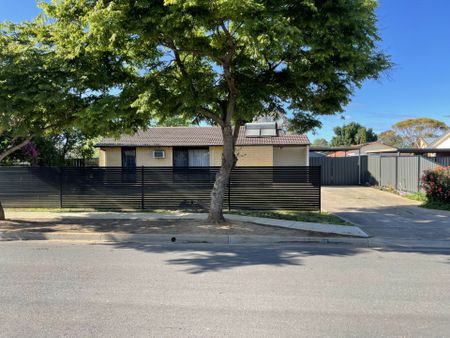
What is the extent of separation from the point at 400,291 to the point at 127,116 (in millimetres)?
7479

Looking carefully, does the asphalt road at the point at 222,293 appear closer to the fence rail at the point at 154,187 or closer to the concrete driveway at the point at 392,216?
the concrete driveway at the point at 392,216

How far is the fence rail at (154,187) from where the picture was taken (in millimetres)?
13227

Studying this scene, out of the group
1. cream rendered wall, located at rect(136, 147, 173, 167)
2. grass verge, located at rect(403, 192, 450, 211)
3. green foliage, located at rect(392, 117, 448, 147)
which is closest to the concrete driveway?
grass verge, located at rect(403, 192, 450, 211)

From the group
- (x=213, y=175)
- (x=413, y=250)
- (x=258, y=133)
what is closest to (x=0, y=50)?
(x=213, y=175)

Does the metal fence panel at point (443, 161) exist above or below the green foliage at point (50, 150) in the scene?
below

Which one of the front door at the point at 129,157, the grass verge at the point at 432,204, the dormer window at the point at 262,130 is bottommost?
the grass verge at the point at 432,204

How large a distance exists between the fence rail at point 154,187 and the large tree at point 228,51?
→ 2326 millimetres

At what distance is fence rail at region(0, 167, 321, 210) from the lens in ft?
43.4

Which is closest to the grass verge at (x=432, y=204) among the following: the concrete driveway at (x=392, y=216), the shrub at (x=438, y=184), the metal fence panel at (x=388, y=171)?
the shrub at (x=438, y=184)

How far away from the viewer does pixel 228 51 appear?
9375mm

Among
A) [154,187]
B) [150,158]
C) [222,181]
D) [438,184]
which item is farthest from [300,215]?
[150,158]

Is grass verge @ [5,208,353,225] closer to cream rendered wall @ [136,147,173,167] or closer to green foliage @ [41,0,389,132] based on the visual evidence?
green foliage @ [41,0,389,132]

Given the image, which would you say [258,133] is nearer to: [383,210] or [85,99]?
[383,210]

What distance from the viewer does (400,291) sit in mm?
5297
